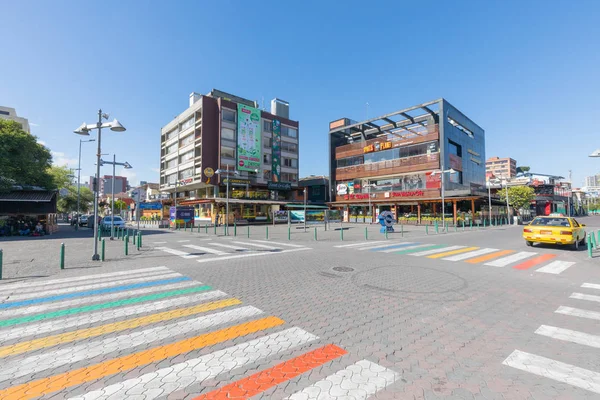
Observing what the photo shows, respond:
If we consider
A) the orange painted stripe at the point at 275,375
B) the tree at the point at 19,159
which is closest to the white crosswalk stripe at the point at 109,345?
the orange painted stripe at the point at 275,375

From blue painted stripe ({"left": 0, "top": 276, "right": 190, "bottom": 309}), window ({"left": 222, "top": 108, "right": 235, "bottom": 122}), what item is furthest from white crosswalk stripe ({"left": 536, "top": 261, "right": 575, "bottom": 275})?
window ({"left": 222, "top": 108, "right": 235, "bottom": 122})

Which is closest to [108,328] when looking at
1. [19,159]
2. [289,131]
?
[19,159]

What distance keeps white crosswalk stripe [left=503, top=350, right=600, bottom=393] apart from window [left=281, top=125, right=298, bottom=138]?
177 feet

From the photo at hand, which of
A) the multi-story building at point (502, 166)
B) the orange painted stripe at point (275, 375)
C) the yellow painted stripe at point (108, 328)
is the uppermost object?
the multi-story building at point (502, 166)

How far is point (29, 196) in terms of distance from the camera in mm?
25547

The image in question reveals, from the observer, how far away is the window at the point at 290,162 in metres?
55.0

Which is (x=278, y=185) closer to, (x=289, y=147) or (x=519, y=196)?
(x=289, y=147)

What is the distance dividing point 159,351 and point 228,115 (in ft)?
160

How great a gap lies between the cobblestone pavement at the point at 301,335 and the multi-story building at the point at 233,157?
114ft

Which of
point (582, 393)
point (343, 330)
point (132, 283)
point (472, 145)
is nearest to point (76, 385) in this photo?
point (343, 330)

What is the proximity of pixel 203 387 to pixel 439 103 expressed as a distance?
4493cm

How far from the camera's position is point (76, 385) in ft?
10.2

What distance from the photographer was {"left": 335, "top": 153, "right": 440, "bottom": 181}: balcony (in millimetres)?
39344

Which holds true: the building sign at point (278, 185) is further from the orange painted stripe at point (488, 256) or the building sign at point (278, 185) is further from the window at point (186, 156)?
the orange painted stripe at point (488, 256)
